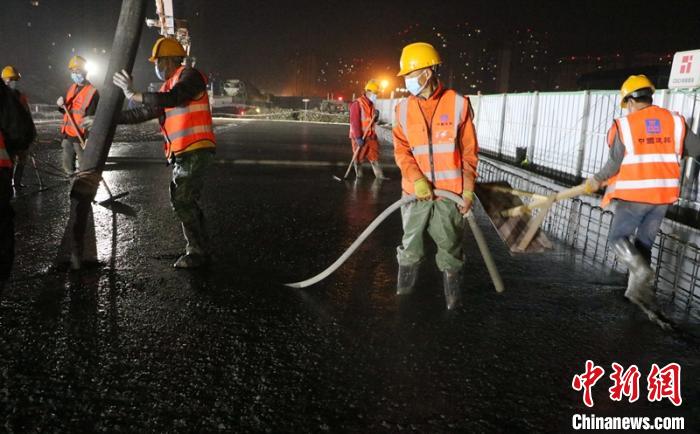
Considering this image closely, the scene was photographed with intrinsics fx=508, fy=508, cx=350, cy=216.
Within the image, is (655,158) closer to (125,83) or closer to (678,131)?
(678,131)

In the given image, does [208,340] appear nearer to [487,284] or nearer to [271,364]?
[271,364]

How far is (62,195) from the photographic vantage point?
26.8 ft

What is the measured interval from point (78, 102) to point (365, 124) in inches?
205

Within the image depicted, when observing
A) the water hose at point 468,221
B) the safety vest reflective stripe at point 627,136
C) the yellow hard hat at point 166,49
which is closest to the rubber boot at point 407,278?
the water hose at point 468,221

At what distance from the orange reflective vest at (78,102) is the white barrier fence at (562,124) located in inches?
299

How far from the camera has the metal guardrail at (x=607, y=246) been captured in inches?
166

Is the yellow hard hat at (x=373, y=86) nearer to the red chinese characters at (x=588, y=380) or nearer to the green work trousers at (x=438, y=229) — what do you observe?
the green work trousers at (x=438, y=229)

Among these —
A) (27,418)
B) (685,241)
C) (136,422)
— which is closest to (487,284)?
(685,241)

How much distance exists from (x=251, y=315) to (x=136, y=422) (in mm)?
1420

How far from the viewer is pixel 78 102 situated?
25.7 feet

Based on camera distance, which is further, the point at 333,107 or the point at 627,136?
the point at 333,107

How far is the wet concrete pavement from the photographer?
2.61 meters

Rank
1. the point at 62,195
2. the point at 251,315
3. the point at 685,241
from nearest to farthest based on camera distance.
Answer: the point at 251,315, the point at 685,241, the point at 62,195

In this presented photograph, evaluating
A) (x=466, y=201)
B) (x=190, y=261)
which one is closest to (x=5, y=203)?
(x=190, y=261)
